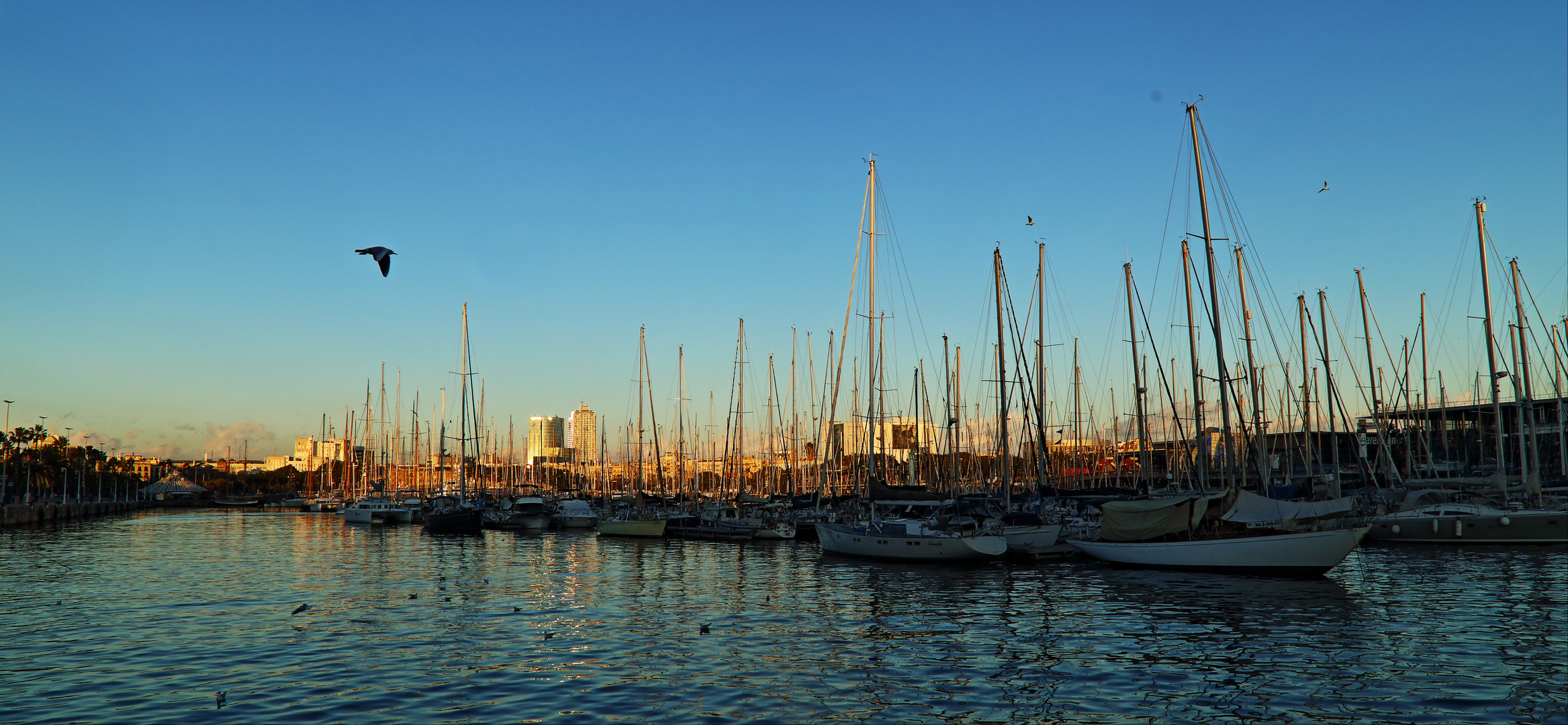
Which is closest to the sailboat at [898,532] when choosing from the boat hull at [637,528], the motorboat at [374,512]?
the boat hull at [637,528]

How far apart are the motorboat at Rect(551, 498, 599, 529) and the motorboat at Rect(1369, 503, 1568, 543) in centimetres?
5563

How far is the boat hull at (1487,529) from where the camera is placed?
47.0 metres

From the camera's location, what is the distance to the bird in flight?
2403cm

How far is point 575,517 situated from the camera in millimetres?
83625

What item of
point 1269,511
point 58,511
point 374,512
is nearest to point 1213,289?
point 1269,511

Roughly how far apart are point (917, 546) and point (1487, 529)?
28022mm

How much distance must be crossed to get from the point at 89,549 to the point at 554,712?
56341 millimetres

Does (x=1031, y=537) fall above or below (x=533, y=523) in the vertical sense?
above

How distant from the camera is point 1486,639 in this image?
907 inches

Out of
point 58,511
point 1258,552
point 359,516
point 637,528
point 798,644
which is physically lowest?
point 359,516

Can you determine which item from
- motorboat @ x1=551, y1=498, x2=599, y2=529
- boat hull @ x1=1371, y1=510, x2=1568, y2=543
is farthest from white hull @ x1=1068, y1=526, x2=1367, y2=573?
motorboat @ x1=551, y1=498, x2=599, y2=529

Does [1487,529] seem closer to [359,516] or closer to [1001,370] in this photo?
[1001,370]

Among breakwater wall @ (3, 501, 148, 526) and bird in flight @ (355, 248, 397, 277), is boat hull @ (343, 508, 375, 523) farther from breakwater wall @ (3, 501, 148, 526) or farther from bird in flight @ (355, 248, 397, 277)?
bird in flight @ (355, 248, 397, 277)

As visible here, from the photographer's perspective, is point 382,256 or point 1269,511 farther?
point 1269,511
